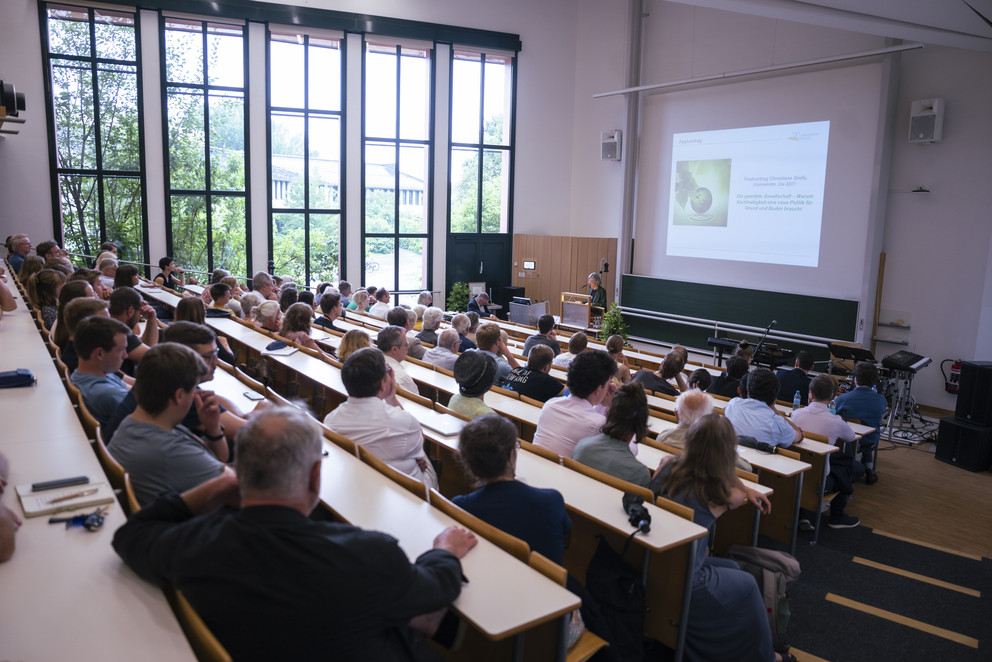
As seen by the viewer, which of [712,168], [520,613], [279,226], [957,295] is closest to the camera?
[520,613]

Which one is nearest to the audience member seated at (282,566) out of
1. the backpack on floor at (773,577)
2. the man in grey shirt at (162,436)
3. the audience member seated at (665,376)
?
the man in grey shirt at (162,436)

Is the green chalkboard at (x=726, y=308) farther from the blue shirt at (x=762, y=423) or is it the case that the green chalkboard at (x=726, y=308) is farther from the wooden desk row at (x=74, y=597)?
the wooden desk row at (x=74, y=597)

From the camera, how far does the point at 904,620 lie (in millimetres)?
3762

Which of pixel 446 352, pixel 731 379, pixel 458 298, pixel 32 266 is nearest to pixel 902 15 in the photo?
pixel 731 379

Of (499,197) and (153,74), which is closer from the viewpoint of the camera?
(153,74)

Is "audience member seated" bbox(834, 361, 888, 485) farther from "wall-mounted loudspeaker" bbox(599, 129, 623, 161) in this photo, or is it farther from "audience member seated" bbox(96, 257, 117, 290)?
"wall-mounted loudspeaker" bbox(599, 129, 623, 161)

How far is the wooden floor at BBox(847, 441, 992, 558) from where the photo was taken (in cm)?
516

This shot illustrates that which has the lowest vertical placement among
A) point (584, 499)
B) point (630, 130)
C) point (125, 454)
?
point (584, 499)

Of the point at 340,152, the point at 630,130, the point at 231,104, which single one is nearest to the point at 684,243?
the point at 630,130

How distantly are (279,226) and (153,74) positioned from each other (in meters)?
3.29

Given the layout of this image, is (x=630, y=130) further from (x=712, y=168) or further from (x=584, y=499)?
(x=584, y=499)

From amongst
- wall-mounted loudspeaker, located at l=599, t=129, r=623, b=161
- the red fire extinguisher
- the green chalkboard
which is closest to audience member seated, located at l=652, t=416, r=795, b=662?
the red fire extinguisher

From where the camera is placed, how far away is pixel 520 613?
195 centimetres

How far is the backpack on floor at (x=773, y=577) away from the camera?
10.7 ft
